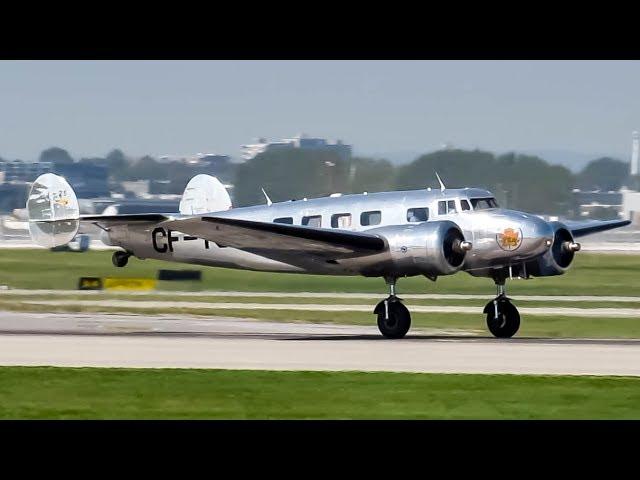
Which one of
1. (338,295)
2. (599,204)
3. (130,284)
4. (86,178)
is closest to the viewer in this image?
(338,295)

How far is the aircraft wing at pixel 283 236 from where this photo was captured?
29.7 m

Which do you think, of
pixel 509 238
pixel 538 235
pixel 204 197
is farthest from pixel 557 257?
pixel 204 197

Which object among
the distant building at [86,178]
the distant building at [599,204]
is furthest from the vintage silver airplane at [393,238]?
the distant building at [86,178]

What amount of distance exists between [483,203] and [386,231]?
252cm

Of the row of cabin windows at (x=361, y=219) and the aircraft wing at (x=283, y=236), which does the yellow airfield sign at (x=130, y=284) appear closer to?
the row of cabin windows at (x=361, y=219)

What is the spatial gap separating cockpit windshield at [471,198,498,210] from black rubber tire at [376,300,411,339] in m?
2.93

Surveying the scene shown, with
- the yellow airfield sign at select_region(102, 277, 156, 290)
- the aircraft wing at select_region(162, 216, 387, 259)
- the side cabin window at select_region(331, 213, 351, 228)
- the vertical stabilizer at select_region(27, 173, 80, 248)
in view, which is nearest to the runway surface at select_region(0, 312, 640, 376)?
the aircraft wing at select_region(162, 216, 387, 259)

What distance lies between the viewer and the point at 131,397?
19.5 metres

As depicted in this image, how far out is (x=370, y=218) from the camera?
103 feet

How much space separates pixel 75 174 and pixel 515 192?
43.8m

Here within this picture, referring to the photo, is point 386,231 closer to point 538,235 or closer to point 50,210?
point 538,235

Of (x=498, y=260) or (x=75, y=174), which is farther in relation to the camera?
(x=75, y=174)
